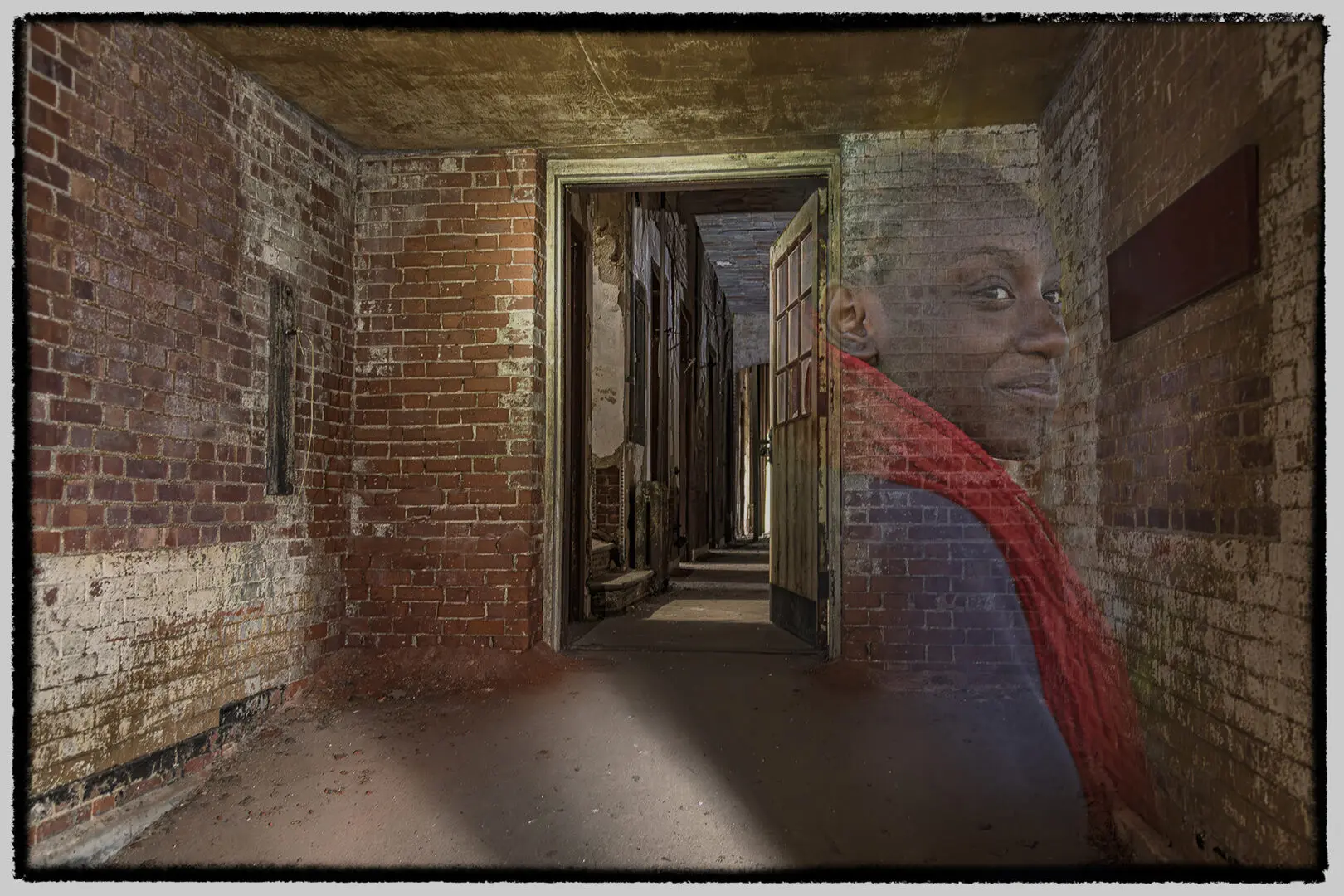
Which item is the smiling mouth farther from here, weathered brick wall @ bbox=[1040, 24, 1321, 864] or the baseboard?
the baseboard

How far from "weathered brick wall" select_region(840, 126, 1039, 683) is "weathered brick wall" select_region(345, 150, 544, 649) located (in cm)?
156

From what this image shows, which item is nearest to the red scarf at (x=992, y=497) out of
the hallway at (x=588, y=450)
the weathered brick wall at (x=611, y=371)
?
the hallway at (x=588, y=450)

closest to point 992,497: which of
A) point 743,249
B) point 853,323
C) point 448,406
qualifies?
point 853,323

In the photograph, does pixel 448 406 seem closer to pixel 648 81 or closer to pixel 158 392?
pixel 158 392

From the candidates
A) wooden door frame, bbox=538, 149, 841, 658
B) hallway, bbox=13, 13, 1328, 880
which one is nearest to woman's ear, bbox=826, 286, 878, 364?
hallway, bbox=13, 13, 1328, 880

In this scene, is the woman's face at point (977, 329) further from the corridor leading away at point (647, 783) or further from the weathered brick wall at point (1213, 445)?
the corridor leading away at point (647, 783)

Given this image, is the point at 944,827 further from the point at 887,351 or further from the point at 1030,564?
the point at 887,351

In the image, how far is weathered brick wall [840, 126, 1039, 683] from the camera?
438 centimetres

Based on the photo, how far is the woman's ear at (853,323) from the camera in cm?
452

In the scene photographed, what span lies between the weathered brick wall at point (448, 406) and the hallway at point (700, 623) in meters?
0.80

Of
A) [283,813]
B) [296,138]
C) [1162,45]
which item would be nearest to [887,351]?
[1162,45]

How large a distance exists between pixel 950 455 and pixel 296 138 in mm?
3284

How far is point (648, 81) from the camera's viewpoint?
3.95m

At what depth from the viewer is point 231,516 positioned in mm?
3730
